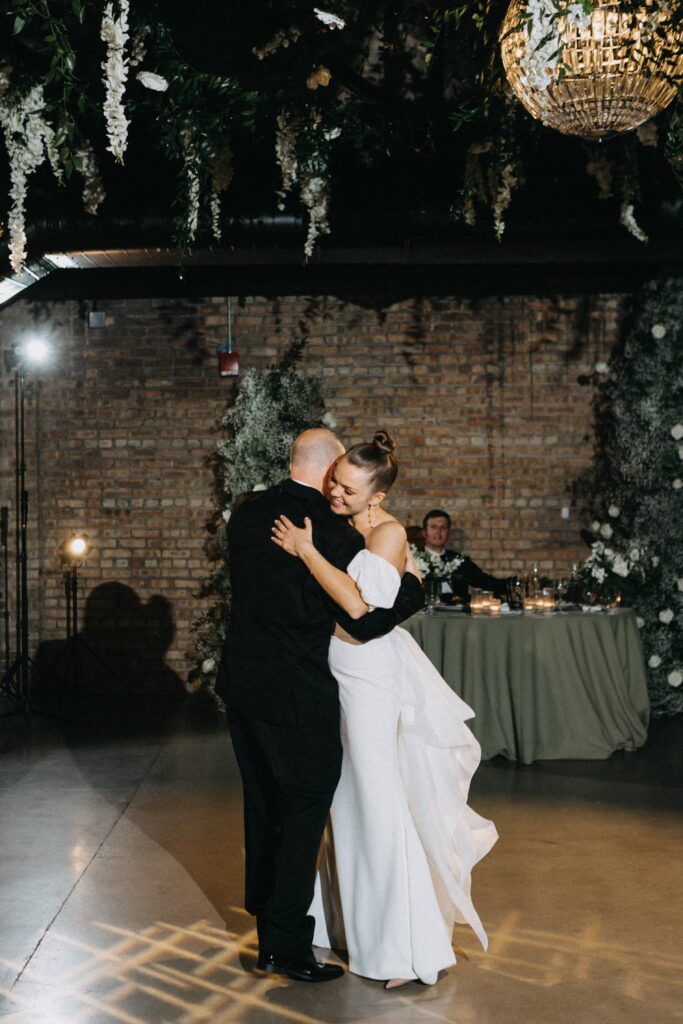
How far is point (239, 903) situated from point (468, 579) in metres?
3.72

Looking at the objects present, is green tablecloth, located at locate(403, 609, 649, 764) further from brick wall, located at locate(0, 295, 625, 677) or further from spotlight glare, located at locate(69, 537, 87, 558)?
spotlight glare, located at locate(69, 537, 87, 558)

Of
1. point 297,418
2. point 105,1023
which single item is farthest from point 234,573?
point 297,418

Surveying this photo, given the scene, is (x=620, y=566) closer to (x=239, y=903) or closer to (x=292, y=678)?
(x=239, y=903)

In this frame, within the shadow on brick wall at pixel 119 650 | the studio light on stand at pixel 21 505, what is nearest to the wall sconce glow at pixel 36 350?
the studio light on stand at pixel 21 505

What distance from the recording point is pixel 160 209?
227 inches

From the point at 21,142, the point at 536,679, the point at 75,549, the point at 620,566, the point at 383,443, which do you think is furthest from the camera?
the point at 75,549

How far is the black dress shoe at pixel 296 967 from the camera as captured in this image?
10.1 feet

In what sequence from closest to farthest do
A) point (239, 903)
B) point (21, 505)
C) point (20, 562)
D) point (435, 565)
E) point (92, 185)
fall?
point (239, 903) < point (92, 185) < point (435, 565) < point (21, 505) < point (20, 562)

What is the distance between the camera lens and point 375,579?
3.02 m

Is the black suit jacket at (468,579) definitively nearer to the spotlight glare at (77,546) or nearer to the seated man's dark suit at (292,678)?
the spotlight glare at (77,546)

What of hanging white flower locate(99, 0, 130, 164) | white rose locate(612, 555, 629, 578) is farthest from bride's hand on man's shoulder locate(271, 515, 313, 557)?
white rose locate(612, 555, 629, 578)

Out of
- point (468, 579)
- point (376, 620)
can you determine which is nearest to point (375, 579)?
point (376, 620)

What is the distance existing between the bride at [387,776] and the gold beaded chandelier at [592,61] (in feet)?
3.69

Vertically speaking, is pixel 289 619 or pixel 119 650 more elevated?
pixel 289 619
